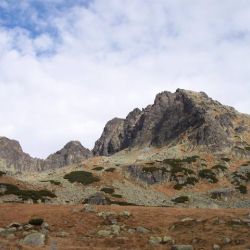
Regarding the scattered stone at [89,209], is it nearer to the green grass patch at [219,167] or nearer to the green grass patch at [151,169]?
the green grass patch at [151,169]

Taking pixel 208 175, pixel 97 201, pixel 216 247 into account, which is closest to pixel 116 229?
pixel 216 247

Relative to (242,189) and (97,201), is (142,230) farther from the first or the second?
(242,189)

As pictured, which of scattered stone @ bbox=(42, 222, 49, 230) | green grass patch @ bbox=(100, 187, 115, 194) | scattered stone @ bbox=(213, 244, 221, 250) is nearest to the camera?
scattered stone @ bbox=(213, 244, 221, 250)

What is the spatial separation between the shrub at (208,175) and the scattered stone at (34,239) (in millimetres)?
83304

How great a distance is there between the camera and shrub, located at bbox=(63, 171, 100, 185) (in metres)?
108

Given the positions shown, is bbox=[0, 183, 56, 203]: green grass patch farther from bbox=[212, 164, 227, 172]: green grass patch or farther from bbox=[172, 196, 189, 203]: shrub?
bbox=[212, 164, 227, 172]: green grass patch

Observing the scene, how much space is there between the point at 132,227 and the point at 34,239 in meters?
8.53

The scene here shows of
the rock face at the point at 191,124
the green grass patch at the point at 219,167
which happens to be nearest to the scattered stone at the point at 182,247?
the green grass patch at the point at 219,167

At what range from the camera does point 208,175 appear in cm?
11538

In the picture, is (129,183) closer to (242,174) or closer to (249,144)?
(242,174)

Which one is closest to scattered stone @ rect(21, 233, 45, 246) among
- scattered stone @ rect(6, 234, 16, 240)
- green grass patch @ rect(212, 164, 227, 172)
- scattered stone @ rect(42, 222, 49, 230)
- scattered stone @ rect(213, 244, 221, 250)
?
scattered stone @ rect(6, 234, 16, 240)

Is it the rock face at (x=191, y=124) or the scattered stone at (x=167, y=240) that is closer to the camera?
the scattered stone at (x=167, y=240)

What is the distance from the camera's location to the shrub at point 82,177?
108 m

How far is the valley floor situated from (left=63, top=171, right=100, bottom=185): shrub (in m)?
63.0
